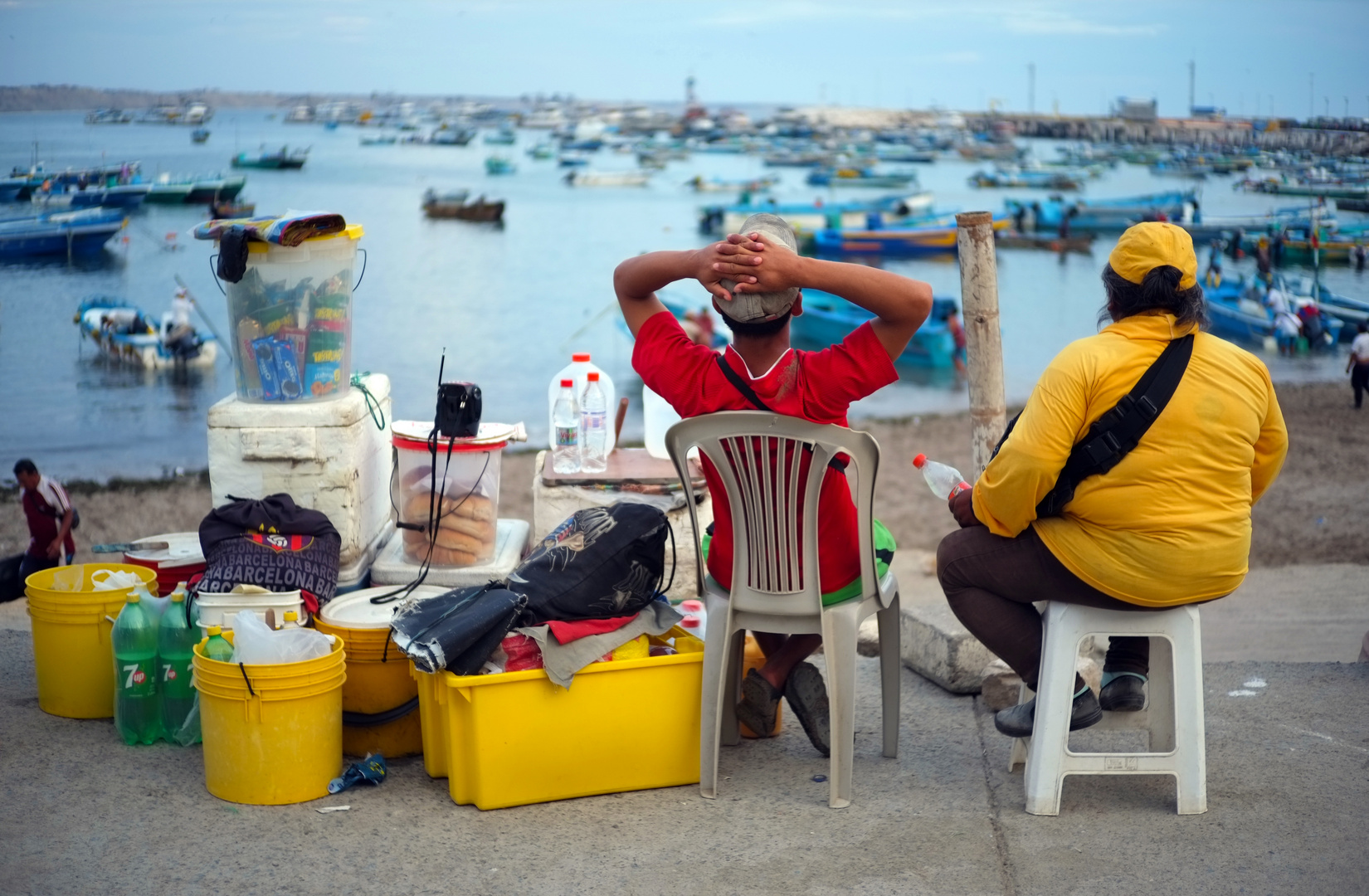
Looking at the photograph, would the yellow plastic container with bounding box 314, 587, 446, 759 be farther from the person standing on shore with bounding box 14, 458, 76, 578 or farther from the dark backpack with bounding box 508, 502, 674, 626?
the person standing on shore with bounding box 14, 458, 76, 578

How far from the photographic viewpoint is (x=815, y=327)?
2433cm

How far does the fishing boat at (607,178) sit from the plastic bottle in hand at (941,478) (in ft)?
204

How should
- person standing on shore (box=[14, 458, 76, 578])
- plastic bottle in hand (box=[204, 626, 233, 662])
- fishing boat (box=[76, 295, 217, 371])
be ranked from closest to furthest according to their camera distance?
plastic bottle in hand (box=[204, 626, 233, 662]), person standing on shore (box=[14, 458, 76, 578]), fishing boat (box=[76, 295, 217, 371])

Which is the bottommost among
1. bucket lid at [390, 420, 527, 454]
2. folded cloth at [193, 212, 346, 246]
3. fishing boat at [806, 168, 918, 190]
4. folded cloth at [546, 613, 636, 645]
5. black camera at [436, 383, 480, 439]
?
folded cloth at [546, 613, 636, 645]

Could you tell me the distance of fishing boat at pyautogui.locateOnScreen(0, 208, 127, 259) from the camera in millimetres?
11922

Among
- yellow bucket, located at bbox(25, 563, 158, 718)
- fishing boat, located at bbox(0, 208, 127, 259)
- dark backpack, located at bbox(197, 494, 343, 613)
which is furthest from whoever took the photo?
fishing boat, located at bbox(0, 208, 127, 259)

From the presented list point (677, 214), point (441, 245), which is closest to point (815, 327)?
point (441, 245)

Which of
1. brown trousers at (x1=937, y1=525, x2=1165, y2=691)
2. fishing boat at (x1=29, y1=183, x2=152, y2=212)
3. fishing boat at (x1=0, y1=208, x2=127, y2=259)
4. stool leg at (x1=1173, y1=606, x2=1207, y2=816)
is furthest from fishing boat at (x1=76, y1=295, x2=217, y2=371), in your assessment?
stool leg at (x1=1173, y1=606, x2=1207, y2=816)

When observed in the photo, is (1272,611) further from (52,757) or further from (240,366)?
(52,757)

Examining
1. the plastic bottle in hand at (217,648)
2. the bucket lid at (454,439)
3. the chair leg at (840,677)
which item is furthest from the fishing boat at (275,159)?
the chair leg at (840,677)

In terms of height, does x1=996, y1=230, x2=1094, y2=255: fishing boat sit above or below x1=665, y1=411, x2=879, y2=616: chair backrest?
above

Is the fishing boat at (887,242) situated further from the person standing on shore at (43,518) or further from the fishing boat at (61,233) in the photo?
the person standing on shore at (43,518)

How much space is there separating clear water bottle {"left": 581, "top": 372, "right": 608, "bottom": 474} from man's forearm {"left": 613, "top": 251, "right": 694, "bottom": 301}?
1.50 meters

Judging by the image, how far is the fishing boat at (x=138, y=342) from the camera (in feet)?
63.3
